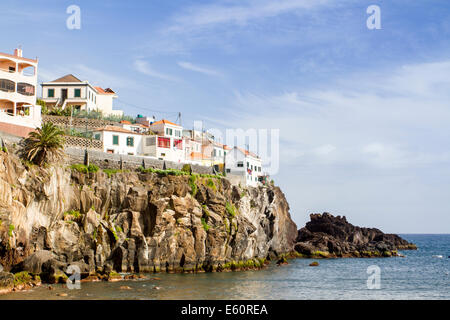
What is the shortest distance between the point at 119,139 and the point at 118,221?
18.1 m

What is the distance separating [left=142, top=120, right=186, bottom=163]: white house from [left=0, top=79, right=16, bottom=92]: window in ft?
71.5

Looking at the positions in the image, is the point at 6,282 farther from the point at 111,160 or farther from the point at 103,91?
the point at 103,91

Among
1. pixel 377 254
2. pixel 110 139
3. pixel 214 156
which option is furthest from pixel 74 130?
pixel 377 254

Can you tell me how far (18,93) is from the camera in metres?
61.2

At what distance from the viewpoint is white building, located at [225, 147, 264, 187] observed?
86812mm

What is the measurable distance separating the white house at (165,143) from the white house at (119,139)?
4.46ft

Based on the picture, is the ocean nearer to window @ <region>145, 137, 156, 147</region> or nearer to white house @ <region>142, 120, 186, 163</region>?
white house @ <region>142, 120, 186, 163</region>

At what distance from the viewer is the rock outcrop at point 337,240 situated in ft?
370

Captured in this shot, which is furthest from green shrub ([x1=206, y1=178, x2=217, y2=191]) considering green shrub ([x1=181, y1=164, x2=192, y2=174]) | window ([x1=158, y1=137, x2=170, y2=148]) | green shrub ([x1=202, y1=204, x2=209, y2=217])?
window ([x1=158, y1=137, x2=170, y2=148])

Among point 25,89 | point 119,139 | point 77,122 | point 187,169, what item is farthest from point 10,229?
point 77,122

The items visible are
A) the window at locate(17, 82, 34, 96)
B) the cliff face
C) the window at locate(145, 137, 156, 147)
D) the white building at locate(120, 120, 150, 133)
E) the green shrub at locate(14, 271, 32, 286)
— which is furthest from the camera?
the white building at locate(120, 120, 150, 133)
